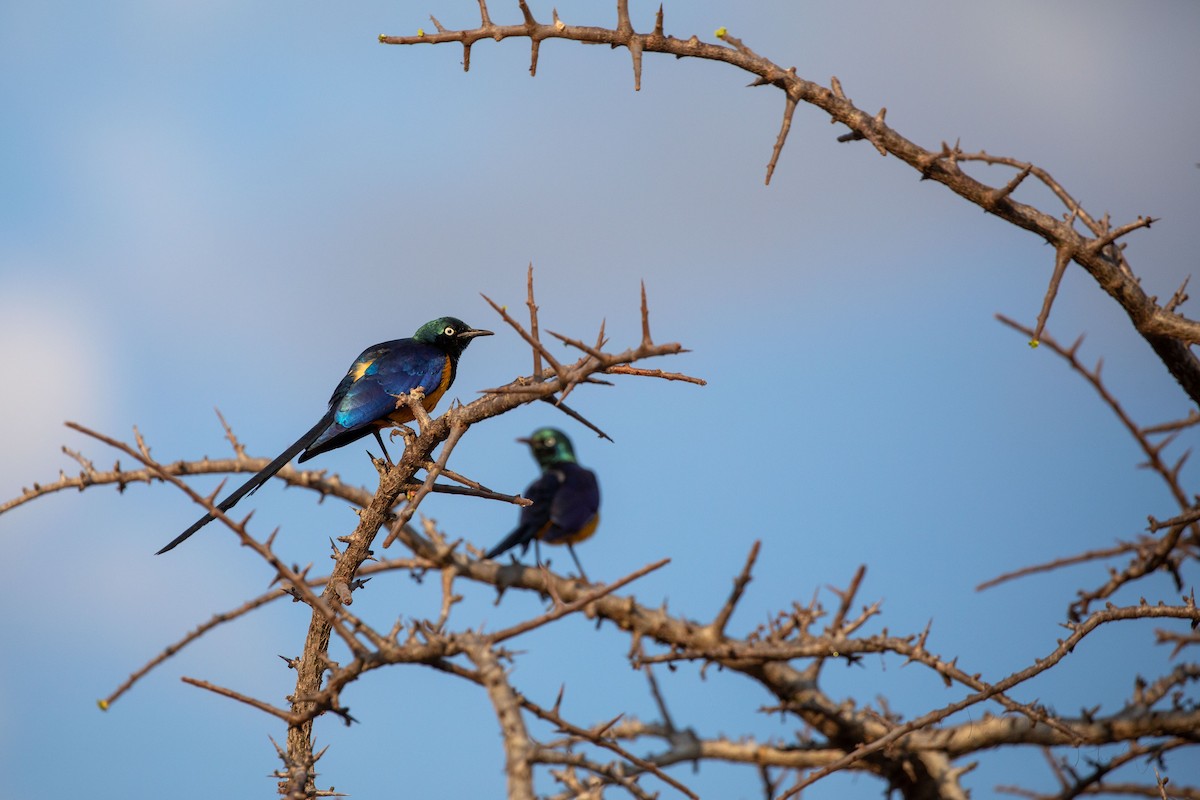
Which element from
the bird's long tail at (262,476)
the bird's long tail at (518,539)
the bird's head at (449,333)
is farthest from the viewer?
the bird's long tail at (518,539)

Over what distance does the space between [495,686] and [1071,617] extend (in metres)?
4.10

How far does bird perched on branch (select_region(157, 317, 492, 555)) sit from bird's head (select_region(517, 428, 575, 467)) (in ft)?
19.5

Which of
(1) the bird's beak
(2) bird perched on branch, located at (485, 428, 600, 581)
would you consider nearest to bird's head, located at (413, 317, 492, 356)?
(1) the bird's beak

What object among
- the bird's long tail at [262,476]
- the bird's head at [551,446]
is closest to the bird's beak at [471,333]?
the bird's long tail at [262,476]

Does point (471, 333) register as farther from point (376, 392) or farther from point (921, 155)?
point (921, 155)

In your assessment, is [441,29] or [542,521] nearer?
[441,29]

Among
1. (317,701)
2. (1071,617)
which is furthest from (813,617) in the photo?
(317,701)

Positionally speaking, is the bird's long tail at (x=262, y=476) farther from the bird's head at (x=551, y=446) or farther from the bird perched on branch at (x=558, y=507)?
the bird's head at (x=551, y=446)

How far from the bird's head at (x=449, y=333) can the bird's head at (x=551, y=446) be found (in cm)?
578

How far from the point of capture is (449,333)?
6914 mm

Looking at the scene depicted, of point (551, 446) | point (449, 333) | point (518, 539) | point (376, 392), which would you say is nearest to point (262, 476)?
point (376, 392)

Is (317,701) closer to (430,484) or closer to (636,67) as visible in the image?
(430,484)

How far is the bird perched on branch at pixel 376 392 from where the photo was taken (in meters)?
5.61

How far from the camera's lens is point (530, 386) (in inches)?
138
